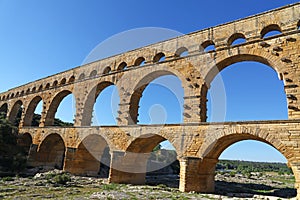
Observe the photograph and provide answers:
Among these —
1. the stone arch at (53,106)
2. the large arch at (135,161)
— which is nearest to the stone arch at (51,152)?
the stone arch at (53,106)

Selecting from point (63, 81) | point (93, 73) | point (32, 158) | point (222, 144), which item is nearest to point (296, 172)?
point (222, 144)

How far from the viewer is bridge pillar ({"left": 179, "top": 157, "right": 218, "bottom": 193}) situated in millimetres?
12406

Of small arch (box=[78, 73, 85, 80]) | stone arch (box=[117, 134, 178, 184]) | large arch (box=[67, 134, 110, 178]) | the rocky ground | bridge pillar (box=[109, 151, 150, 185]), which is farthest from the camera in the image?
small arch (box=[78, 73, 85, 80])

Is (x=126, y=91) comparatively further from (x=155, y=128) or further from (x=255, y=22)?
(x=255, y=22)

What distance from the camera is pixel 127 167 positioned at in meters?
16.0

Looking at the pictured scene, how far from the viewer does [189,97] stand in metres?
14.6

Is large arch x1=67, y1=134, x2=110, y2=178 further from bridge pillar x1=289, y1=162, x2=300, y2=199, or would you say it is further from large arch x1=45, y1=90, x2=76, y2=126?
bridge pillar x1=289, y1=162, x2=300, y2=199

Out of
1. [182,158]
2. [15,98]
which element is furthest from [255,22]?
[15,98]

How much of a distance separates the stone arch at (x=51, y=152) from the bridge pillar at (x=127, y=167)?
27.4 feet

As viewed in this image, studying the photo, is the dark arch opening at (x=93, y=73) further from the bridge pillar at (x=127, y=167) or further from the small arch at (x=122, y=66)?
the bridge pillar at (x=127, y=167)

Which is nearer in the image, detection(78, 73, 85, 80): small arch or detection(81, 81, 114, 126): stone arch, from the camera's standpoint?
detection(81, 81, 114, 126): stone arch

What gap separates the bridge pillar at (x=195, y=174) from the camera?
12.4 metres

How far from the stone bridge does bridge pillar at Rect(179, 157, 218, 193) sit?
0.05 metres

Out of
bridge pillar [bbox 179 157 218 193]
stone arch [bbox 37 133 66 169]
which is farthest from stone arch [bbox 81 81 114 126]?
bridge pillar [bbox 179 157 218 193]
